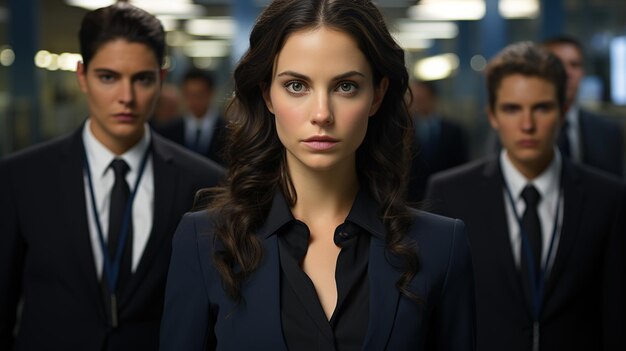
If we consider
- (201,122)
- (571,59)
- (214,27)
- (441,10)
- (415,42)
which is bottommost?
(201,122)

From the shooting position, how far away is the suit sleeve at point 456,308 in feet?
7.89

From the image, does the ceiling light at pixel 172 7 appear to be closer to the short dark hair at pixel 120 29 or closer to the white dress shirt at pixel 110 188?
the short dark hair at pixel 120 29

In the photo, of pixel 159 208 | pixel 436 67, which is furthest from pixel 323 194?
pixel 436 67

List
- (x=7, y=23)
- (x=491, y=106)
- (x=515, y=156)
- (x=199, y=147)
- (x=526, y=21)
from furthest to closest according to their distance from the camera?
(x=526, y=21), (x=7, y=23), (x=199, y=147), (x=491, y=106), (x=515, y=156)

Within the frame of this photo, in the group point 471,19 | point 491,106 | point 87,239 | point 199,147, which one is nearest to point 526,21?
point 471,19

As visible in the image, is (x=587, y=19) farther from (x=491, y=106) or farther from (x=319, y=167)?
(x=319, y=167)

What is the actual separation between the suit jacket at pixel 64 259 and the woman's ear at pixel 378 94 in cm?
113

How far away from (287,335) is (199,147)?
5.79 metres

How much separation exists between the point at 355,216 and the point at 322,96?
1.10 feet

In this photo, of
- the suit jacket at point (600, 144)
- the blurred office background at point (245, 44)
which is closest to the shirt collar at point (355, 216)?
the suit jacket at point (600, 144)

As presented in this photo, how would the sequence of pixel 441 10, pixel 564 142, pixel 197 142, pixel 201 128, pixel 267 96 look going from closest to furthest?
1. pixel 267 96
2. pixel 564 142
3. pixel 197 142
4. pixel 201 128
5. pixel 441 10

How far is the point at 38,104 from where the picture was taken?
11070mm

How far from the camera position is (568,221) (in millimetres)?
3576

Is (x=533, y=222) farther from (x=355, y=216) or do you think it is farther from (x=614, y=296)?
(x=355, y=216)
